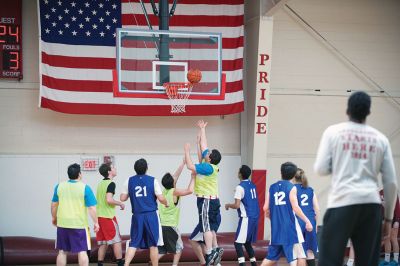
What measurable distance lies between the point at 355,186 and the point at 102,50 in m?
9.76

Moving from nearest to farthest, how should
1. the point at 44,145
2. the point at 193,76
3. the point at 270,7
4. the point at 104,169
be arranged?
the point at 104,169
the point at 193,76
the point at 270,7
the point at 44,145

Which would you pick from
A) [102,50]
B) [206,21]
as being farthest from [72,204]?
[206,21]

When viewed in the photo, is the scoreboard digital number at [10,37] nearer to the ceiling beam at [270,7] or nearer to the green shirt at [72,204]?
the ceiling beam at [270,7]

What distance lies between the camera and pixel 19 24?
13.7m

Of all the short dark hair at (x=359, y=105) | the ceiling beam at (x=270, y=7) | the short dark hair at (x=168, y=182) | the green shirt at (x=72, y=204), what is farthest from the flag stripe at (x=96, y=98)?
the short dark hair at (x=359, y=105)

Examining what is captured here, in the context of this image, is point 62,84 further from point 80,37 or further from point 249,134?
point 249,134

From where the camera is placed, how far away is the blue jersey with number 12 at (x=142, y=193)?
1005 centimetres

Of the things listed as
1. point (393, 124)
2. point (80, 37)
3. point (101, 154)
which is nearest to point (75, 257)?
point (101, 154)

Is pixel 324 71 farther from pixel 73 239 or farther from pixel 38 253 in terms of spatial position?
pixel 73 239

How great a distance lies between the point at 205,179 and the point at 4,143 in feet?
16.2

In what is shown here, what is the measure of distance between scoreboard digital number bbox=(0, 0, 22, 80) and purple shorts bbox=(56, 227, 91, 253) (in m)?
5.37

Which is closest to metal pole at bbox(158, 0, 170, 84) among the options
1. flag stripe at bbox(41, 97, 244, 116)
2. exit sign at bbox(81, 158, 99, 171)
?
flag stripe at bbox(41, 97, 244, 116)

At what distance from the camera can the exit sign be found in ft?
46.2

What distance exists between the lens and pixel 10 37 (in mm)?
13672
